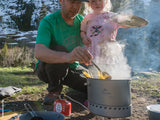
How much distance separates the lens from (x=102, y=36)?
A: 2.50 meters

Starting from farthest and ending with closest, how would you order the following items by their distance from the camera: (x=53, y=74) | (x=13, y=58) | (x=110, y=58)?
1. (x=13, y=58)
2. (x=110, y=58)
3. (x=53, y=74)

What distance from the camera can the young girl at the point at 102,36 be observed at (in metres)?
2.50

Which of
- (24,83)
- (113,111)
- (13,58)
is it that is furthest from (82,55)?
(13,58)

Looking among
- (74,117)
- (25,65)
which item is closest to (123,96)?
(74,117)

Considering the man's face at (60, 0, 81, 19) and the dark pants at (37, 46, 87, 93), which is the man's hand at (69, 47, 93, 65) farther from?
the man's face at (60, 0, 81, 19)

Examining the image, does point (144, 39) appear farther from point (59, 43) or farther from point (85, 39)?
point (59, 43)

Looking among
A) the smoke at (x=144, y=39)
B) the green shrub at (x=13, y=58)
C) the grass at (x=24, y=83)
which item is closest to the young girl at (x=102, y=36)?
the grass at (x=24, y=83)

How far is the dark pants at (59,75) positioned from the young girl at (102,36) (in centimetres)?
40

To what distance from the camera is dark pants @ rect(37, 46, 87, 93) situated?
219 cm

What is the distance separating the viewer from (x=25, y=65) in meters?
8.28

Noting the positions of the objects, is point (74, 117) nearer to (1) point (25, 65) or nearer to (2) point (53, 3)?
(1) point (25, 65)

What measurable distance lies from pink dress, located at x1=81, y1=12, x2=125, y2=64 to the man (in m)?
0.18

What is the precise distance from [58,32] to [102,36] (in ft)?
2.28

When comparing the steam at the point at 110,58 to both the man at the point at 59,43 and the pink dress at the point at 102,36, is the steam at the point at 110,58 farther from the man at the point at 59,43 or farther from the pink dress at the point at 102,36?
the man at the point at 59,43
